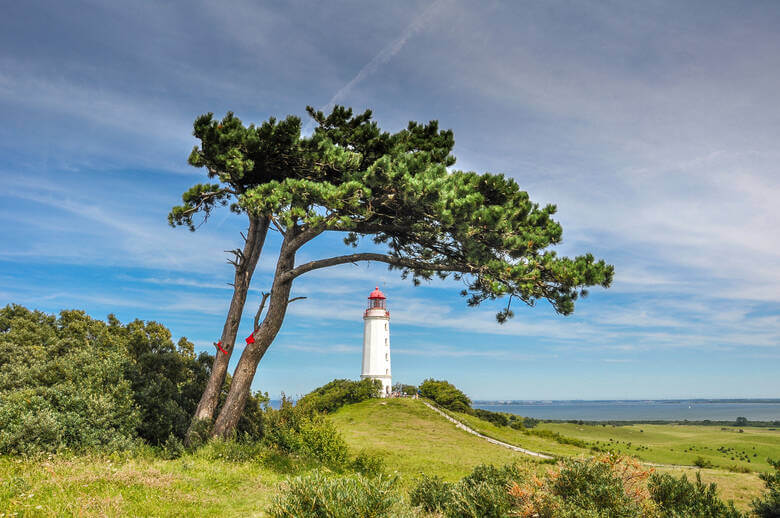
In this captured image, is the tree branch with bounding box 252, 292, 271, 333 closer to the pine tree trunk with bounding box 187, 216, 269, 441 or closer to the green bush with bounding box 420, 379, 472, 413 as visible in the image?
the pine tree trunk with bounding box 187, 216, 269, 441

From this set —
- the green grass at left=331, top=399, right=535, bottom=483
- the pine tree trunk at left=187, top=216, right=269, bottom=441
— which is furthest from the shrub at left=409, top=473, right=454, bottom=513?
the pine tree trunk at left=187, top=216, right=269, bottom=441

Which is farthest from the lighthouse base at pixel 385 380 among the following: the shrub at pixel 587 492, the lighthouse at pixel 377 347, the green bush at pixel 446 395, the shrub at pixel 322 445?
the shrub at pixel 587 492

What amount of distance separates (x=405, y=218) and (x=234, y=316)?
18.8 ft

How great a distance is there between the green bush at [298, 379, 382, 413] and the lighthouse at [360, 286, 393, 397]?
9.79 feet

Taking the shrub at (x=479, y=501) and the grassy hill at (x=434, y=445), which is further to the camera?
the grassy hill at (x=434, y=445)

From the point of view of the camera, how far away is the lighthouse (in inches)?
1770

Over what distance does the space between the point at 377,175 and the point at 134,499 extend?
799 centimetres

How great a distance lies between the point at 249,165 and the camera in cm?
1139


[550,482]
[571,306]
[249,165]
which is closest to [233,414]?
[249,165]

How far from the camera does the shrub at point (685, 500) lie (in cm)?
651

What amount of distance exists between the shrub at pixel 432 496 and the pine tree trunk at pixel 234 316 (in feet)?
22.9

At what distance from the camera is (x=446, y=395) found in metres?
42.2

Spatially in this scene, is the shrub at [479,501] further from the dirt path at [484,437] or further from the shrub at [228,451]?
the dirt path at [484,437]

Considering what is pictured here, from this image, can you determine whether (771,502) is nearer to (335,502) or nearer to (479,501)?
(479,501)
